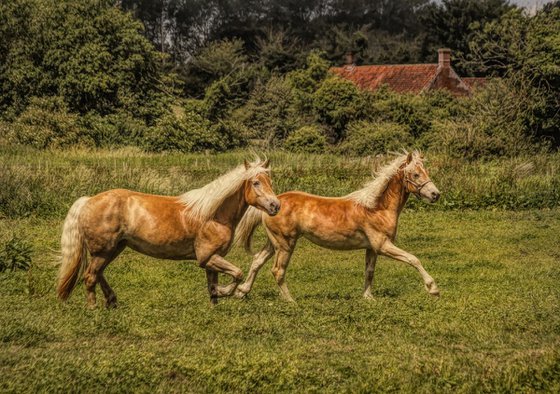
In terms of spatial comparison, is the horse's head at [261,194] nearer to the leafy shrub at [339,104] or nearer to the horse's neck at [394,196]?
the horse's neck at [394,196]

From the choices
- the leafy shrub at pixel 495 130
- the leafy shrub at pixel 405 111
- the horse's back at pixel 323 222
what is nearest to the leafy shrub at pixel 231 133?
the leafy shrub at pixel 405 111

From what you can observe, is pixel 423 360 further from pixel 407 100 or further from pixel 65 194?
pixel 407 100

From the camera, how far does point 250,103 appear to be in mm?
40219

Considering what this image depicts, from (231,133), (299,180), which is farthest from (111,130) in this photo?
(299,180)

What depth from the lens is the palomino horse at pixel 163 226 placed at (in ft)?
32.9

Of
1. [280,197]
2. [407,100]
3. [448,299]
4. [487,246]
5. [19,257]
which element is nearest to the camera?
[448,299]

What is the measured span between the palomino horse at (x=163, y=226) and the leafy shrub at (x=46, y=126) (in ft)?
75.0

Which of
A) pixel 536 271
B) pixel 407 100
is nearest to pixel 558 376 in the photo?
pixel 536 271

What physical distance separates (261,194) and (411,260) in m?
2.35

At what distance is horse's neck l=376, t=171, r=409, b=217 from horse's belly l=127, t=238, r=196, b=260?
287 centimetres

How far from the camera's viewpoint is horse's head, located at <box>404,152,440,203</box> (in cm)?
1150

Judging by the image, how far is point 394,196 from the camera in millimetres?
11617

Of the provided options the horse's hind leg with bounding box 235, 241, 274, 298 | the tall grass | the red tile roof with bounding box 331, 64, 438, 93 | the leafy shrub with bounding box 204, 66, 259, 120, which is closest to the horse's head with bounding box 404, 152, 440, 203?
the horse's hind leg with bounding box 235, 241, 274, 298

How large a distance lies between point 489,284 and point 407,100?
24.8 meters
